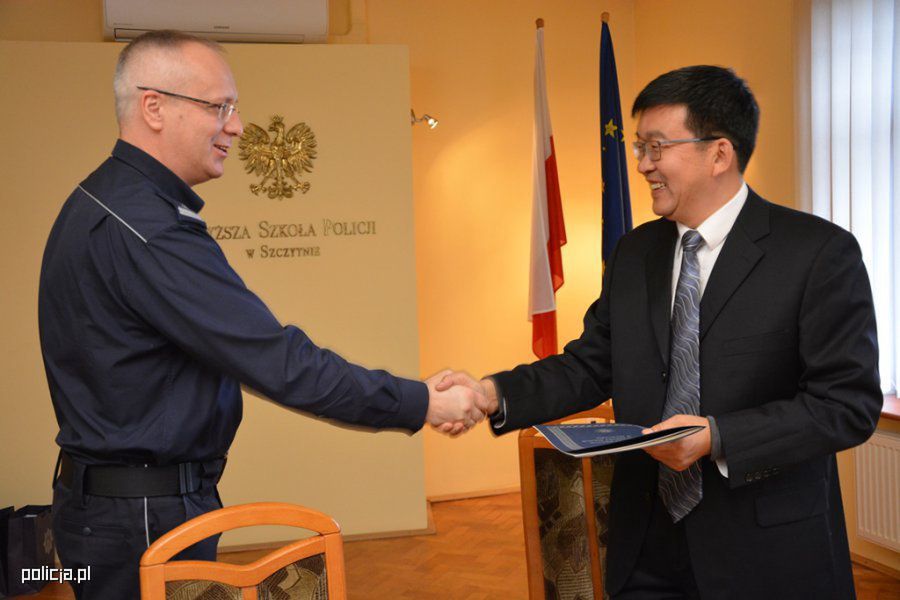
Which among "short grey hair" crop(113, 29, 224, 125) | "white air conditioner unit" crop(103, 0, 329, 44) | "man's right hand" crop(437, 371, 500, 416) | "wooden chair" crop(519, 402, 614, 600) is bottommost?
"wooden chair" crop(519, 402, 614, 600)

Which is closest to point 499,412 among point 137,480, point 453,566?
point 137,480

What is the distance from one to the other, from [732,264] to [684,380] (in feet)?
0.87

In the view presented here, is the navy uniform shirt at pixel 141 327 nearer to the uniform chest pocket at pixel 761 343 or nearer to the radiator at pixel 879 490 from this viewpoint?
the uniform chest pocket at pixel 761 343

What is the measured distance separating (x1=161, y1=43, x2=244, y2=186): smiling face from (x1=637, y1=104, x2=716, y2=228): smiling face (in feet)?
3.34

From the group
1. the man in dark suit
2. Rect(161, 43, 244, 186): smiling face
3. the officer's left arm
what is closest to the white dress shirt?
the man in dark suit

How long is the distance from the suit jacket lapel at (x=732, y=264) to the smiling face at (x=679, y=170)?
130 millimetres

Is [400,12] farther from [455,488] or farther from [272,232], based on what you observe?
[455,488]

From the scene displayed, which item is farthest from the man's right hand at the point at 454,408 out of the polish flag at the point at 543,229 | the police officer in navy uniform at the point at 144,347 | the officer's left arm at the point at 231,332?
the polish flag at the point at 543,229

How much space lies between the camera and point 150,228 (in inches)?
77.5

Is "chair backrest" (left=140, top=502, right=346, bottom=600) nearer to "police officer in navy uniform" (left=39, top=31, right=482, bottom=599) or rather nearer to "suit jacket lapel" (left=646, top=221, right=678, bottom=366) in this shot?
"police officer in navy uniform" (left=39, top=31, right=482, bottom=599)

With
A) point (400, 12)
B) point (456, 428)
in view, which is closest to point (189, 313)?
point (456, 428)

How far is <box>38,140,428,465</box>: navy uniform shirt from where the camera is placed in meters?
1.96

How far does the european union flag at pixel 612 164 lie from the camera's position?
5.21m

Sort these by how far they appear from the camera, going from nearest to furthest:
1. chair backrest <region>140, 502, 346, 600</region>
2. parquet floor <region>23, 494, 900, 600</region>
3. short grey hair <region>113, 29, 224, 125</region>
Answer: chair backrest <region>140, 502, 346, 600</region>
short grey hair <region>113, 29, 224, 125</region>
parquet floor <region>23, 494, 900, 600</region>
